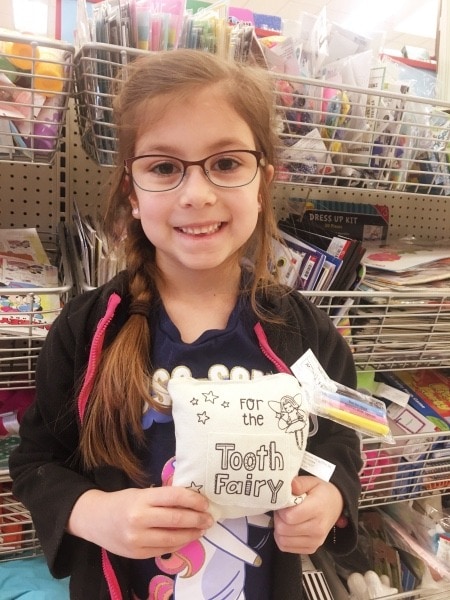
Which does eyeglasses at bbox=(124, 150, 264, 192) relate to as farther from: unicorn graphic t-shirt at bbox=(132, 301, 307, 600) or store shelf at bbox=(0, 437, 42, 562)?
store shelf at bbox=(0, 437, 42, 562)

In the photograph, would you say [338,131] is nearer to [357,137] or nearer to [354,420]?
[357,137]

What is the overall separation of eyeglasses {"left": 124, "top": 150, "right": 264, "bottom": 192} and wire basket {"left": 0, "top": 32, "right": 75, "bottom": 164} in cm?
15

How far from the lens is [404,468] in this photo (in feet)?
3.62

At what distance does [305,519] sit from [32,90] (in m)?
0.66

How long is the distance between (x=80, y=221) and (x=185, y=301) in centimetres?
29

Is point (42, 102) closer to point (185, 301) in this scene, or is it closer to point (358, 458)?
point (185, 301)

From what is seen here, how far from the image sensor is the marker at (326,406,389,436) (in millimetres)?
553

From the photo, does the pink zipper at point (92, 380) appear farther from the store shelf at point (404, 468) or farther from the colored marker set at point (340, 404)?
the store shelf at point (404, 468)

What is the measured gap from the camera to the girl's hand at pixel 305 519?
58 cm

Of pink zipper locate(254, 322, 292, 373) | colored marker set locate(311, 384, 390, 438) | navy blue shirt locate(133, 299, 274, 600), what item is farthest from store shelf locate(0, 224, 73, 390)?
colored marker set locate(311, 384, 390, 438)

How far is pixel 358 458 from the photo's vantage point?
74 cm

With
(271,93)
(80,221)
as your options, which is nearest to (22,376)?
(80,221)

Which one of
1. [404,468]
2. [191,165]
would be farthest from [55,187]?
[404,468]

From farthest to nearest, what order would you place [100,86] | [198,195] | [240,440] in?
[100,86], [198,195], [240,440]
